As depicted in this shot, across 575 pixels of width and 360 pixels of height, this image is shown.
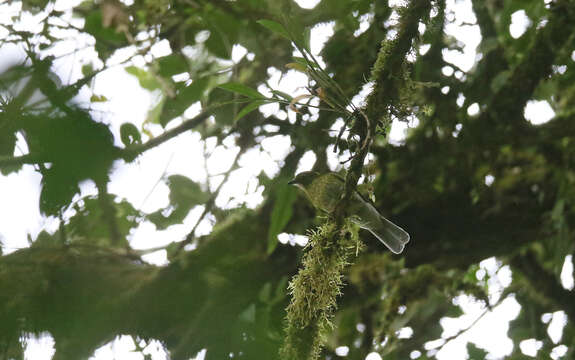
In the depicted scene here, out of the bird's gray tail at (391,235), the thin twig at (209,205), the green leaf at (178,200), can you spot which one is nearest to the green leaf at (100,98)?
the green leaf at (178,200)

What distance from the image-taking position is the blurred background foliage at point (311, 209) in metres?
1.62

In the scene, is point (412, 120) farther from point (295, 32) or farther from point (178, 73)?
point (178, 73)

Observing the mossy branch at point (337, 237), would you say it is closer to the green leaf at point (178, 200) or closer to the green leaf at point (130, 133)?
the green leaf at point (130, 133)

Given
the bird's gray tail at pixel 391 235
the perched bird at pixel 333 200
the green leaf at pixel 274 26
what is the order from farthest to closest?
the bird's gray tail at pixel 391 235, the perched bird at pixel 333 200, the green leaf at pixel 274 26

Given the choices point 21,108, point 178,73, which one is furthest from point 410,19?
point 21,108

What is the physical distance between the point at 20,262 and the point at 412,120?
56.8 inches

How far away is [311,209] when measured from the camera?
2.18 m

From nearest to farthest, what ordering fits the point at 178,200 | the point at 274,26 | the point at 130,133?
1. the point at 274,26
2. the point at 130,133
3. the point at 178,200

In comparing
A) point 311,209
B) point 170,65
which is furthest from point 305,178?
point 170,65

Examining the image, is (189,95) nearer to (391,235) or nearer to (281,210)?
(281,210)

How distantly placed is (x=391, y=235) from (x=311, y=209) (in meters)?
0.39

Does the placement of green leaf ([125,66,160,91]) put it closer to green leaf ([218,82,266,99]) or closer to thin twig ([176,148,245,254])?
thin twig ([176,148,245,254])

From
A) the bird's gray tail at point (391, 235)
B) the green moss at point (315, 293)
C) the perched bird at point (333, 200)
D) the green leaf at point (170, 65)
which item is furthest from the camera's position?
the bird's gray tail at point (391, 235)

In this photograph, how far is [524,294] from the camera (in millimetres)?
2301
